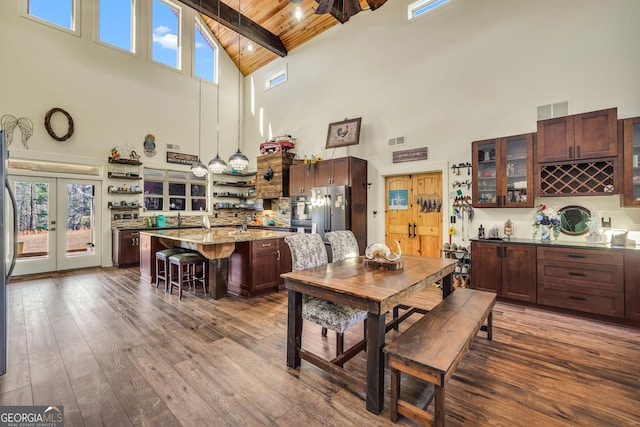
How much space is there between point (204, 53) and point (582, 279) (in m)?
9.85

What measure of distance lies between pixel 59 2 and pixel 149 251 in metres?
5.81

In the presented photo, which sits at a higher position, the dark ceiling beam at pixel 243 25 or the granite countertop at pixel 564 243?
the dark ceiling beam at pixel 243 25

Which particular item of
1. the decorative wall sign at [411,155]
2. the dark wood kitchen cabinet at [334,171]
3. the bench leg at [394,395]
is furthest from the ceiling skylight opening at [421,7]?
the bench leg at [394,395]

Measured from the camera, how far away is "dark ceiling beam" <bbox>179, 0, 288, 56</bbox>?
6.18 meters

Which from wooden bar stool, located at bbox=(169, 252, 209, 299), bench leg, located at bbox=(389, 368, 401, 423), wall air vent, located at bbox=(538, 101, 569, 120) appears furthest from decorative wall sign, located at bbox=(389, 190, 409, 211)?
bench leg, located at bbox=(389, 368, 401, 423)

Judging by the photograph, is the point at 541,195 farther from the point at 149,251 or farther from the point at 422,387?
the point at 149,251

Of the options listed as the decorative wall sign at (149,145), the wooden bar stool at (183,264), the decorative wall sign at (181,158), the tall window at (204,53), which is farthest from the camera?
the tall window at (204,53)

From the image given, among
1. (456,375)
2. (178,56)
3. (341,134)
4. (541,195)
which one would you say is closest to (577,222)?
(541,195)

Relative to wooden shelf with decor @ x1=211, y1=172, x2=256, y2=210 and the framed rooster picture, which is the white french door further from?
the framed rooster picture

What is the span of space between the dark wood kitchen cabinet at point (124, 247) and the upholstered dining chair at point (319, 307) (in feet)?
18.2

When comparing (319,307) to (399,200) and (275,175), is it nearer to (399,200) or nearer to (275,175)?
(399,200)

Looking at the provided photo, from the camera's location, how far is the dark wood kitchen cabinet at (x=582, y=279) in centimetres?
315

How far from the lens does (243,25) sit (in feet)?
22.1

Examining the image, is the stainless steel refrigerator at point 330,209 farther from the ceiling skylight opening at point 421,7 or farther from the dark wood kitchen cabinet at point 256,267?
the ceiling skylight opening at point 421,7
